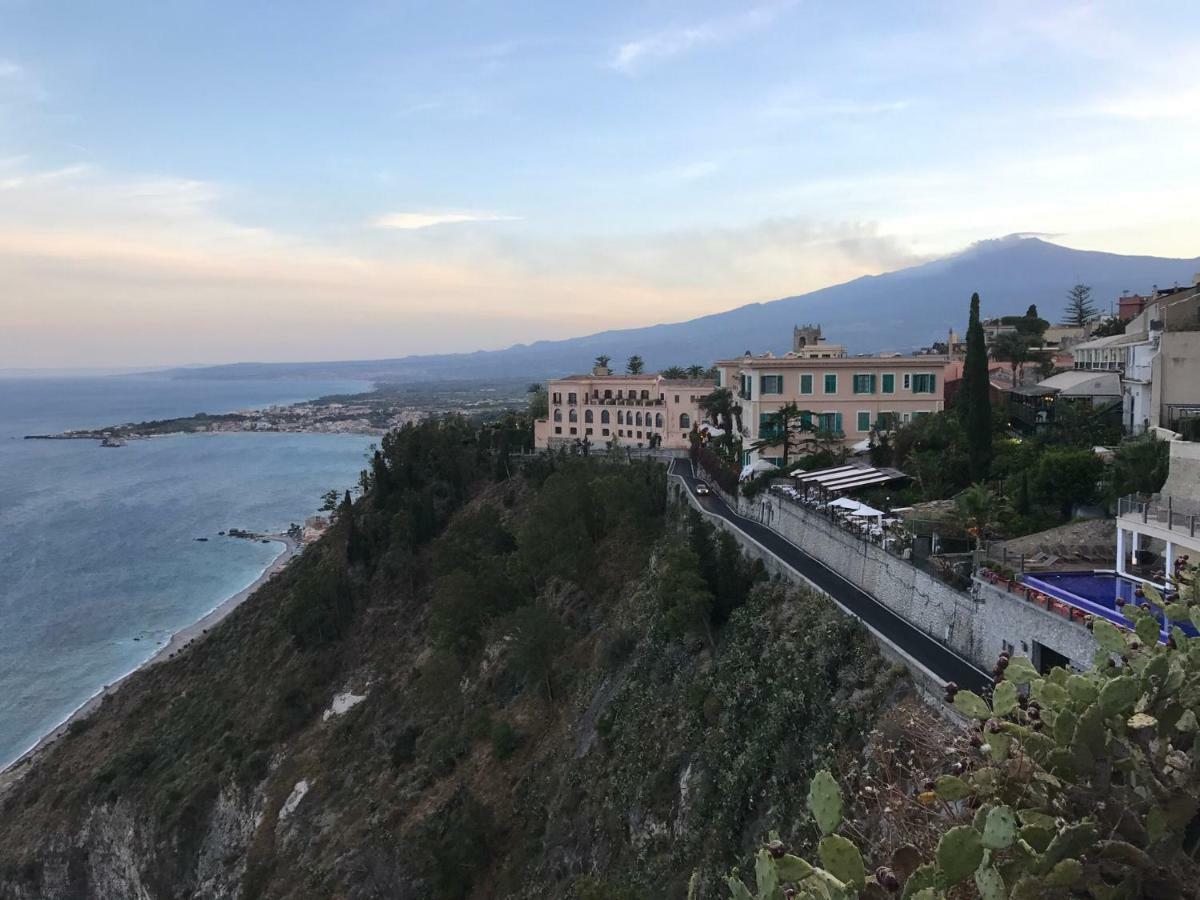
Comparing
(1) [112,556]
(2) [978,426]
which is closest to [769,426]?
(2) [978,426]

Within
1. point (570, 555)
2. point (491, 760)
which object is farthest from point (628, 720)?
point (570, 555)

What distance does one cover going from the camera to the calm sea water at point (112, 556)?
210 feet

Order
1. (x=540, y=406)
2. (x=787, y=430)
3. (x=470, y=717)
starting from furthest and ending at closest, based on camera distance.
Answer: (x=540, y=406) < (x=787, y=430) < (x=470, y=717)

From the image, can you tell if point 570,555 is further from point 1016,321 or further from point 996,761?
point 1016,321

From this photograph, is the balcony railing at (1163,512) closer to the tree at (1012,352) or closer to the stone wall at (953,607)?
the stone wall at (953,607)

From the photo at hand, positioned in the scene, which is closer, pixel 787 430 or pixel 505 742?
pixel 505 742

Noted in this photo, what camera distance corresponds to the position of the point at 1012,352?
47.4 metres

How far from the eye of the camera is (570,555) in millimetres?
38344

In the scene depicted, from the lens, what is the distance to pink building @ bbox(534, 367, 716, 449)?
55344 millimetres

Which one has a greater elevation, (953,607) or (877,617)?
(953,607)

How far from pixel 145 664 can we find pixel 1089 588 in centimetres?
6526

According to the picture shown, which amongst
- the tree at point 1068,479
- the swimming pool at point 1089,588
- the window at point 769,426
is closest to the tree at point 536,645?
the window at point 769,426

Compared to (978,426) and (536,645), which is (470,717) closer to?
(536,645)

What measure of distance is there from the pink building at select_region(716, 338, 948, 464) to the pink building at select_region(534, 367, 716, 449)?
44.6 ft
